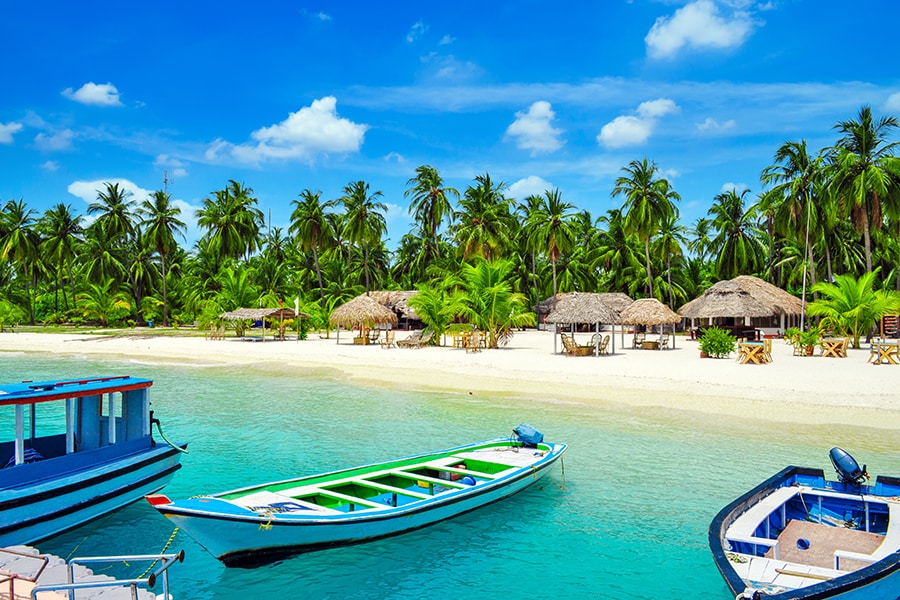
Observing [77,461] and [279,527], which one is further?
[77,461]

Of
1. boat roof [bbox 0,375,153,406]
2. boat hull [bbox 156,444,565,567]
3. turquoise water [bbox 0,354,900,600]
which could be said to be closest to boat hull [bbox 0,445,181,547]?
turquoise water [bbox 0,354,900,600]

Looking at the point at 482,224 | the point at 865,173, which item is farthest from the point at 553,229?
the point at 865,173

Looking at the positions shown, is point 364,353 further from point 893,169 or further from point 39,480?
point 893,169

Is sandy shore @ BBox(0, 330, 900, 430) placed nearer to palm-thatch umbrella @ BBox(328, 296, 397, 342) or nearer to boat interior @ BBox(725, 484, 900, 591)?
palm-thatch umbrella @ BBox(328, 296, 397, 342)

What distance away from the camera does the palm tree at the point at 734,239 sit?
44312 mm

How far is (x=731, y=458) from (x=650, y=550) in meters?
4.54

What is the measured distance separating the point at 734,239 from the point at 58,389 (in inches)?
1727

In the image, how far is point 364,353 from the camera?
2823 centimetres

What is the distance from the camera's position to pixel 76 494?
756cm

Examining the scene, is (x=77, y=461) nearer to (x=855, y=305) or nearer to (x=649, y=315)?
(x=649, y=315)

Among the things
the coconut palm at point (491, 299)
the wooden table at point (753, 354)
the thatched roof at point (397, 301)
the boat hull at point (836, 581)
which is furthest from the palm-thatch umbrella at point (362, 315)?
the boat hull at point (836, 581)

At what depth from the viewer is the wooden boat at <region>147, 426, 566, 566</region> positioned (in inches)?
257

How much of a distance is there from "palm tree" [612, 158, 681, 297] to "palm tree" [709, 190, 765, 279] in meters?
3.25

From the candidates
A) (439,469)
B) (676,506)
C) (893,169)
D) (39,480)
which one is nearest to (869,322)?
(893,169)
